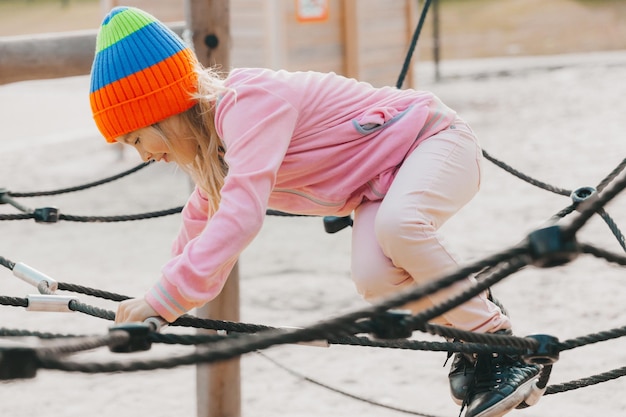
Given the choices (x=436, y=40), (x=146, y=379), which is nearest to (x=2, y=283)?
(x=146, y=379)

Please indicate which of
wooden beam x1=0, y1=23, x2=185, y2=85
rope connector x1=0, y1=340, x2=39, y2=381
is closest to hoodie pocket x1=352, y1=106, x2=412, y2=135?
rope connector x1=0, y1=340, x2=39, y2=381

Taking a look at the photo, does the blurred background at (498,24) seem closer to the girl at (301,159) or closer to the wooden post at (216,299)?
the wooden post at (216,299)

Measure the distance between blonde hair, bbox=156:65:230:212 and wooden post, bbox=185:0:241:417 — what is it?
32.0 inches

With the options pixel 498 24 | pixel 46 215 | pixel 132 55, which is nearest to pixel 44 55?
pixel 46 215

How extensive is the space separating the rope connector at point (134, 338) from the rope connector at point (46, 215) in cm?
111

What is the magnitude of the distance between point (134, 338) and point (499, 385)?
0.67m

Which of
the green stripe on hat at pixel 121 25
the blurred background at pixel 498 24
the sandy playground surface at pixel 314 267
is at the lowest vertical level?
the blurred background at pixel 498 24

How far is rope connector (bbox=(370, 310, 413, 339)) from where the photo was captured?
1196mm

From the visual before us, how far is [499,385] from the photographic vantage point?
1.61 m

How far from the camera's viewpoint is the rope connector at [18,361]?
1.00 metres

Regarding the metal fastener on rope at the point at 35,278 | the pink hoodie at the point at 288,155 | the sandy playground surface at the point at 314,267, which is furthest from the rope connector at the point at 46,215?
the pink hoodie at the point at 288,155

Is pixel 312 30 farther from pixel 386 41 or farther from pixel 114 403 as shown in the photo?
pixel 114 403

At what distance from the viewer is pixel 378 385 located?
288 cm

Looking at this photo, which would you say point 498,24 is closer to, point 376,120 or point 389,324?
point 376,120
